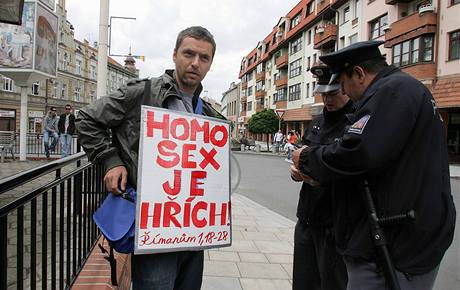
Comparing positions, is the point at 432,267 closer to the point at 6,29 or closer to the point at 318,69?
the point at 318,69

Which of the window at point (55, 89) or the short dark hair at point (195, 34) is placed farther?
the window at point (55, 89)

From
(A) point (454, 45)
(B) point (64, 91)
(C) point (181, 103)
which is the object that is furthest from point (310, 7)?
(C) point (181, 103)

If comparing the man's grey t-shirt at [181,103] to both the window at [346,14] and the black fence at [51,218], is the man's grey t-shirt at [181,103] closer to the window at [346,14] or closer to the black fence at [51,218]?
the black fence at [51,218]

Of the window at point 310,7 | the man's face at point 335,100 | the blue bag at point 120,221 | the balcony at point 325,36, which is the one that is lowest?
the blue bag at point 120,221

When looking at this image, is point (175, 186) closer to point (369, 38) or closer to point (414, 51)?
point (414, 51)

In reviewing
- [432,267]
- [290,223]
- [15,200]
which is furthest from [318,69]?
[290,223]

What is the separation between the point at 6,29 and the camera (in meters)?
14.0

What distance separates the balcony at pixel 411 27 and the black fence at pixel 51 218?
21.4 m

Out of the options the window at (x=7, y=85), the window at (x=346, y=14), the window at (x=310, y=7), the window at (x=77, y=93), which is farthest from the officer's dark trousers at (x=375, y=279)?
the window at (x=77, y=93)

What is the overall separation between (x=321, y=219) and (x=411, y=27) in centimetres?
2434

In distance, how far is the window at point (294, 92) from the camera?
45.5m

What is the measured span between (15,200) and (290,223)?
5526 millimetres

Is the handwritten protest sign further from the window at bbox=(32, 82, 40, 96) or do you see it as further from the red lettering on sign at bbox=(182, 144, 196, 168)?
the window at bbox=(32, 82, 40, 96)

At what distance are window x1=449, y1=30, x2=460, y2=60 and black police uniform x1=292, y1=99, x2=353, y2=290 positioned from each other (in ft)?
71.5
